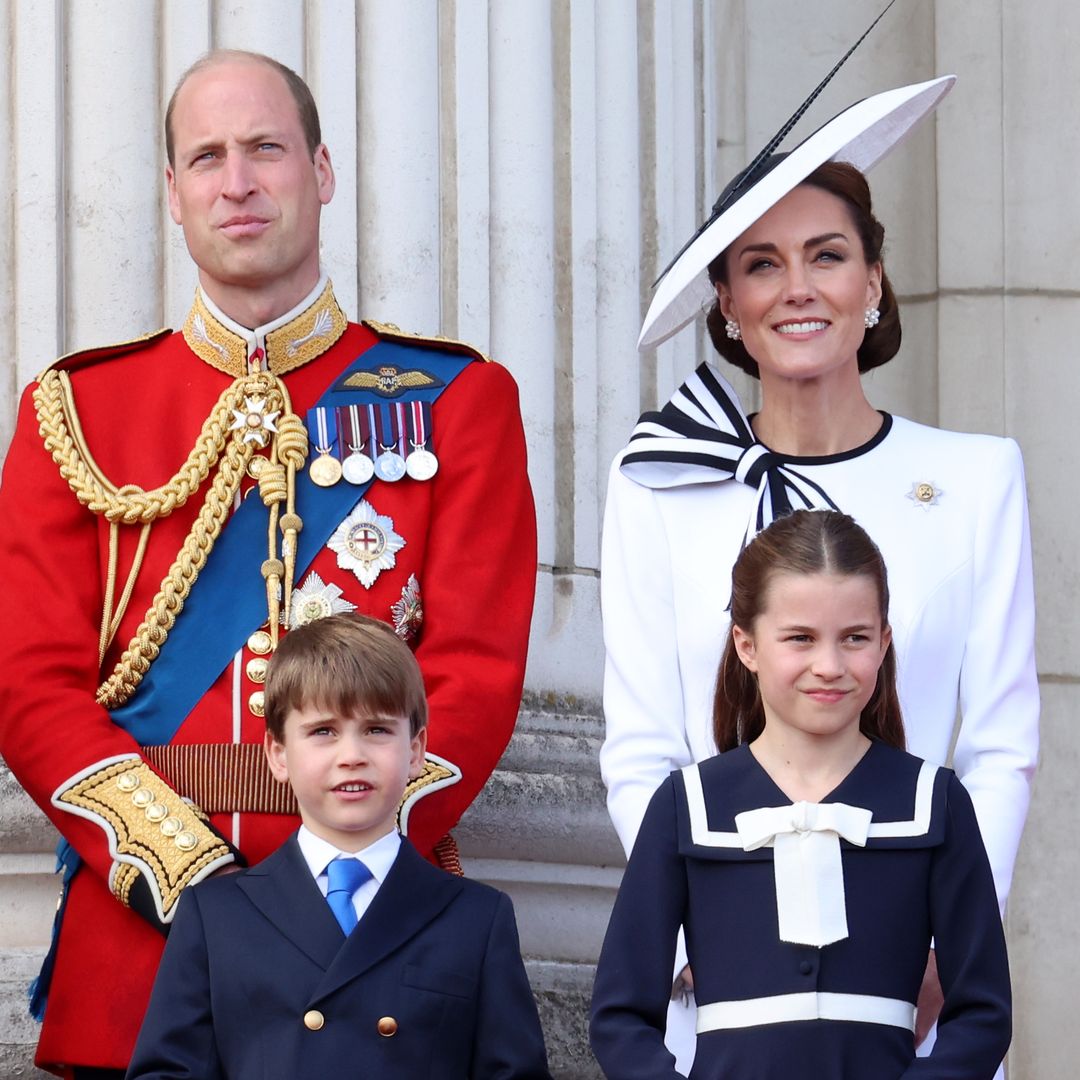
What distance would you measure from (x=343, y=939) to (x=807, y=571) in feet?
2.42

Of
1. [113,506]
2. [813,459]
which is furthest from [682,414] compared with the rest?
[113,506]

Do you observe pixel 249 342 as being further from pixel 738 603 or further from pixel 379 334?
pixel 738 603

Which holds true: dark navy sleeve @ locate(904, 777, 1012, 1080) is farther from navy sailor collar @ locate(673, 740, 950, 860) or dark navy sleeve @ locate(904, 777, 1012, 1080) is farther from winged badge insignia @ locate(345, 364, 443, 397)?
winged badge insignia @ locate(345, 364, 443, 397)

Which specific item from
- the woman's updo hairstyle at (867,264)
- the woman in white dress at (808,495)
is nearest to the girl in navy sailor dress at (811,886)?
the woman in white dress at (808,495)

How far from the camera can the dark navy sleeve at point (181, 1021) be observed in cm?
353

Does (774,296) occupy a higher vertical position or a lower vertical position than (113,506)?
higher

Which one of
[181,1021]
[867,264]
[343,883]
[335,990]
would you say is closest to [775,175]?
[867,264]

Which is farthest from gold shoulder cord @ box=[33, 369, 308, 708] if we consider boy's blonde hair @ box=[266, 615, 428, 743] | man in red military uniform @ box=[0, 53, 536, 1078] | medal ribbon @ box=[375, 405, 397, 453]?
boy's blonde hair @ box=[266, 615, 428, 743]

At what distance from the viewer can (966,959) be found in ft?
11.2

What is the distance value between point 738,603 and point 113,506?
3.31ft

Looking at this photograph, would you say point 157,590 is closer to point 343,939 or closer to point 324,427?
A: point 324,427

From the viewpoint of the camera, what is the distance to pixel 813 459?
13.2ft

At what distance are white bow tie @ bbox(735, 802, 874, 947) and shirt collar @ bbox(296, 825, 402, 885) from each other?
1.51 feet

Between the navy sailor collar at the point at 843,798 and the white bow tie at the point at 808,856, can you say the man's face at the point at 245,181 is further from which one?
the white bow tie at the point at 808,856
